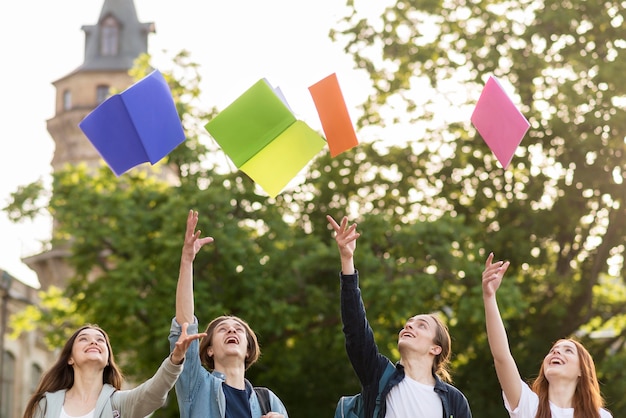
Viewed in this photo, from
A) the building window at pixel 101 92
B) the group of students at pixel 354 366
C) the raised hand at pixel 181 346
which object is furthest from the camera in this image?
the building window at pixel 101 92

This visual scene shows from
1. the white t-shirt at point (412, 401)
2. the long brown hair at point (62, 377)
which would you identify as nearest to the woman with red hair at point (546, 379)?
the white t-shirt at point (412, 401)

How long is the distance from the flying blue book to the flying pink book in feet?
6.46

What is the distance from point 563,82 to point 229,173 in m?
5.01

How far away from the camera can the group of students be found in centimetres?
577

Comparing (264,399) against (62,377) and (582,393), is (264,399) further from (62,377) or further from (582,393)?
(582,393)

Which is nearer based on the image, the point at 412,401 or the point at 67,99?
the point at 412,401

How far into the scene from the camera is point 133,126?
23.0 ft

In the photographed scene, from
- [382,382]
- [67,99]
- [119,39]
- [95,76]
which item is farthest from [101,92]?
[382,382]

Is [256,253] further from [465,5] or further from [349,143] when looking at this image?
[349,143]

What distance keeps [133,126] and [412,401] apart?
2451 millimetres

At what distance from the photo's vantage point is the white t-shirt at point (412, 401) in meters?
5.89

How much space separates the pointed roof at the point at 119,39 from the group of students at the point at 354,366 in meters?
39.2

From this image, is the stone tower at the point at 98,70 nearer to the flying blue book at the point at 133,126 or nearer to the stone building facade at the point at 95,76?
the stone building facade at the point at 95,76

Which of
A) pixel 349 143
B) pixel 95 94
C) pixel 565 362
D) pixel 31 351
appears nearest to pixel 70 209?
pixel 349 143
